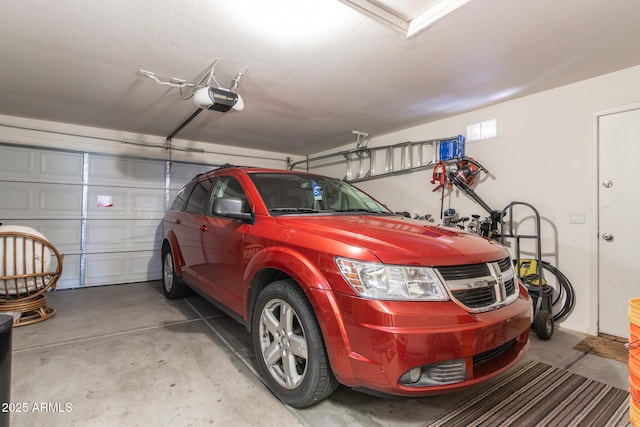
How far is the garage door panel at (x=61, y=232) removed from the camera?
14.9 feet

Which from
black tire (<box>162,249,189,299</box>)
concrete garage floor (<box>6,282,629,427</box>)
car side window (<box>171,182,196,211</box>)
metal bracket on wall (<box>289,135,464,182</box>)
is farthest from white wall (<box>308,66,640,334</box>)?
black tire (<box>162,249,189,299</box>)

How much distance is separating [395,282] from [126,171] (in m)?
5.38

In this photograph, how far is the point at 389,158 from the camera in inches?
197

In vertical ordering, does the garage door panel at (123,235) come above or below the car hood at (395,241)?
below

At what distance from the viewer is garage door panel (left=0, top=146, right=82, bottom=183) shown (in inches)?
171

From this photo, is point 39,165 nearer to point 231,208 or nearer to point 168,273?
point 168,273

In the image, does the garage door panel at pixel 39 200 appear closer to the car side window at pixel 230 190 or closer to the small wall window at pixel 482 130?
the car side window at pixel 230 190

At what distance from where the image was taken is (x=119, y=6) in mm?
2039

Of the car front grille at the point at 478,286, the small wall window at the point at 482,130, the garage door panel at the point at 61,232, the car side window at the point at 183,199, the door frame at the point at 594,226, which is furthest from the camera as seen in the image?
the garage door panel at the point at 61,232

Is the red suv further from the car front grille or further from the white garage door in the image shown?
the white garage door

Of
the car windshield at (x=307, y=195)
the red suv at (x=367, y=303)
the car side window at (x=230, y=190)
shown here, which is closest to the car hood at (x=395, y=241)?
the red suv at (x=367, y=303)

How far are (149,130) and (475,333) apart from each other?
5520mm

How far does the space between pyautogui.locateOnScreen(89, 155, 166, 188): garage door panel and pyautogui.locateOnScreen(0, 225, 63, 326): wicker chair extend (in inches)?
77.6

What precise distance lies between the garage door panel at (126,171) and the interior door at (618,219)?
6229mm
